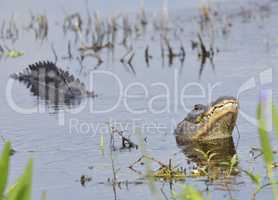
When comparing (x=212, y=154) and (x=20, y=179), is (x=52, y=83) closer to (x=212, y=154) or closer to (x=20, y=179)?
(x=212, y=154)

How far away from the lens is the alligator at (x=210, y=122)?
7285mm

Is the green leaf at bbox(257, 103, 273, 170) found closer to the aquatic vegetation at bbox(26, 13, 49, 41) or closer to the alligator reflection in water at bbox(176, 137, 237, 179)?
the alligator reflection in water at bbox(176, 137, 237, 179)

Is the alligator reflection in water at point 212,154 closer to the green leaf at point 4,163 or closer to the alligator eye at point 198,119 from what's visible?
the alligator eye at point 198,119

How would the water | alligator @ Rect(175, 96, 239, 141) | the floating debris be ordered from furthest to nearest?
1. alligator @ Rect(175, 96, 239, 141)
2. the water
3. the floating debris

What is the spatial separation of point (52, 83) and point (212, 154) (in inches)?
219

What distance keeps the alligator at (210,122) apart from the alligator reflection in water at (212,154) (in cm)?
8

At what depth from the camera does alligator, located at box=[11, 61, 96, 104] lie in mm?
9750

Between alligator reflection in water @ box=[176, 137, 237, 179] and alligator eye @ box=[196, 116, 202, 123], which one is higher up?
alligator eye @ box=[196, 116, 202, 123]

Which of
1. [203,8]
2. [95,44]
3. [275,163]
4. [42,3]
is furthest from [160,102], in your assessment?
[42,3]

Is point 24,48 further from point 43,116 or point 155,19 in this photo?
point 43,116

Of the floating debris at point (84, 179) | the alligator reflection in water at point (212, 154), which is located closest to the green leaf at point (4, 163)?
the alligator reflection in water at point (212, 154)

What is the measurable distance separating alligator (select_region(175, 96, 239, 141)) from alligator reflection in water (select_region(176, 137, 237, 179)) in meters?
0.08

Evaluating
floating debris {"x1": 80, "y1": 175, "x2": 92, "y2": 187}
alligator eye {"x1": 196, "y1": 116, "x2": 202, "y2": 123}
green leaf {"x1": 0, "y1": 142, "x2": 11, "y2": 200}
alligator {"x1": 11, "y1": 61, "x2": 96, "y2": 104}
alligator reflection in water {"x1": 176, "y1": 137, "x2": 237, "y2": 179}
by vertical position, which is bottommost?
floating debris {"x1": 80, "y1": 175, "x2": 92, "y2": 187}

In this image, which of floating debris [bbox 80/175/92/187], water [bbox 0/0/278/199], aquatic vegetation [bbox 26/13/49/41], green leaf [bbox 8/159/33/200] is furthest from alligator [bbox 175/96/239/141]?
aquatic vegetation [bbox 26/13/49/41]
